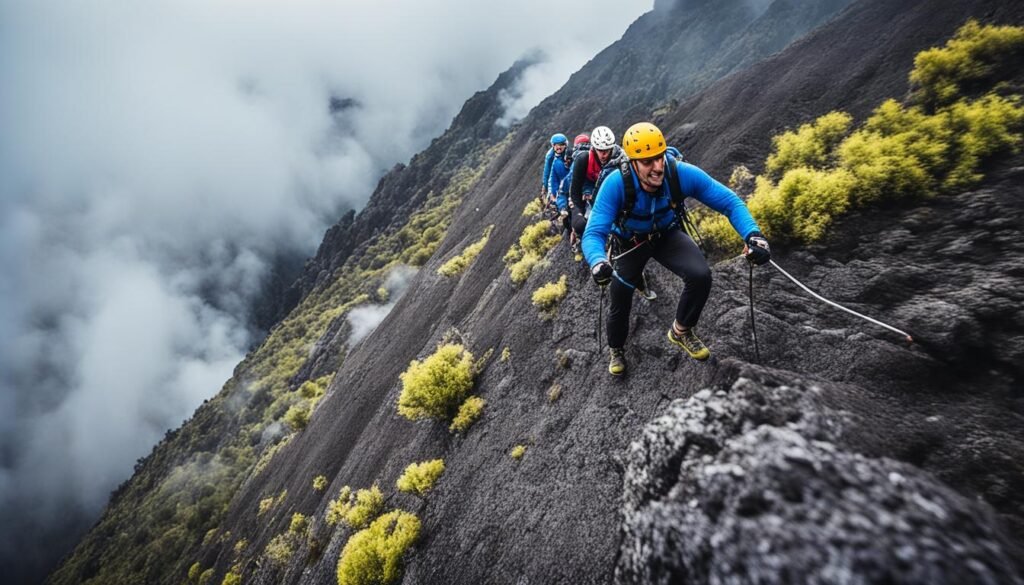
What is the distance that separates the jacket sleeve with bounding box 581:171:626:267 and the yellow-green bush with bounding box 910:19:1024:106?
7921 mm

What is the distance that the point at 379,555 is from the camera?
812cm

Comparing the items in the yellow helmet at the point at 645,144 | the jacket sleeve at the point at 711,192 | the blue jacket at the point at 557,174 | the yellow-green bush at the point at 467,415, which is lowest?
the yellow-green bush at the point at 467,415

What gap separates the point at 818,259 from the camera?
22.5 ft

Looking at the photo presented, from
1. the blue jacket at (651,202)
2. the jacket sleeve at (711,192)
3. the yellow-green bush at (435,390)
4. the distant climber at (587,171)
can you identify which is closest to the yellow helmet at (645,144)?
the blue jacket at (651,202)

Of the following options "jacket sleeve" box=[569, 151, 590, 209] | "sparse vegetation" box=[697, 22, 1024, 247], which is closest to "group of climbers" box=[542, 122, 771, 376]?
"sparse vegetation" box=[697, 22, 1024, 247]

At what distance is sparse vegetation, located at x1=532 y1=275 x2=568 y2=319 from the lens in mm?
10445

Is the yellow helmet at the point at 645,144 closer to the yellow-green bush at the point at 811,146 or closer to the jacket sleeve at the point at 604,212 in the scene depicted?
the jacket sleeve at the point at 604,212

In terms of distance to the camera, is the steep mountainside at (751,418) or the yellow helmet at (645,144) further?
the yellow helmet at (645,144)

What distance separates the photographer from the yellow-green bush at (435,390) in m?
10.3

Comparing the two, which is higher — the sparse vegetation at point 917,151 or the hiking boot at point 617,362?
the hiking boot at point 617,362

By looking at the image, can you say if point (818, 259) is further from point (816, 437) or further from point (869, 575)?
point (869, 575)

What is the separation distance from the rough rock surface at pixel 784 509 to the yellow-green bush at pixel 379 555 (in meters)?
5.60

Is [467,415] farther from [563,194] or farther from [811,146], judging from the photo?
[811,146]

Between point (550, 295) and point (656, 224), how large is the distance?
15.6 ft
